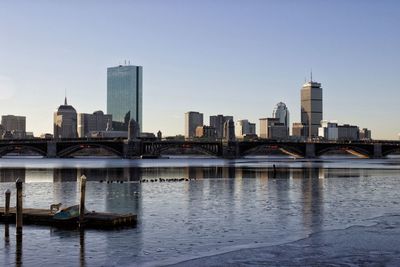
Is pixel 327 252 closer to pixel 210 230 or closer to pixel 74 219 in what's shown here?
pixel 210 230

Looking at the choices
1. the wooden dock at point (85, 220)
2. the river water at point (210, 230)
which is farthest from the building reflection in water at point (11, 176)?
the wooden dock at point (85, 220)

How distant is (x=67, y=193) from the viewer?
67062 mm

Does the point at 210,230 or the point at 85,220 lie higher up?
the point at 85,220

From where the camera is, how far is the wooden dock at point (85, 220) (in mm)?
40219

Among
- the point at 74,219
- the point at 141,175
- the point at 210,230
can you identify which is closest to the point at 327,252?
the point at 210,230

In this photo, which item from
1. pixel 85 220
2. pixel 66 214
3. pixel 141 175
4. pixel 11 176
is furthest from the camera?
pixel 141 175

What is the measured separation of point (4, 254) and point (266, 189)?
46493mm

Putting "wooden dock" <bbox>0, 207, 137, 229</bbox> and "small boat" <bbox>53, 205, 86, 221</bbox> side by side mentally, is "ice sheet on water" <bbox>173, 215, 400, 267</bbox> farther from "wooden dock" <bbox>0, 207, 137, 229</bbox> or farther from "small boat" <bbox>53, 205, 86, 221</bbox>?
"small boat" <bbox>53, 205, 86, 221</bbox>

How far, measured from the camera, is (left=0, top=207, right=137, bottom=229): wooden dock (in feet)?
132

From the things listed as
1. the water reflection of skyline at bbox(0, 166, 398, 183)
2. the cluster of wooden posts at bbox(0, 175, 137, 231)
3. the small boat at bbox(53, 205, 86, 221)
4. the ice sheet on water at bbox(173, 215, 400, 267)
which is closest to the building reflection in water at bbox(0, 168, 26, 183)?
the water reflection of skyline at bbox(0, 166, 398, 183)

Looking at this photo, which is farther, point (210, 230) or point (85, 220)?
point (85, 220)

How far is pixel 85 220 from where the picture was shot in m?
40.7

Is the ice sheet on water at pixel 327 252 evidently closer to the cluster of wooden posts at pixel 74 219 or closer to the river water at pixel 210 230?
the river water at pixel 210 230

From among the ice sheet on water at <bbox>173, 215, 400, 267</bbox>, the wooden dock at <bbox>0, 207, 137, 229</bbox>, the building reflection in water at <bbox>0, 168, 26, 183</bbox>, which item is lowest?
the ice sheet on water at <bbox>173, 215, 400, 267</bbox>
